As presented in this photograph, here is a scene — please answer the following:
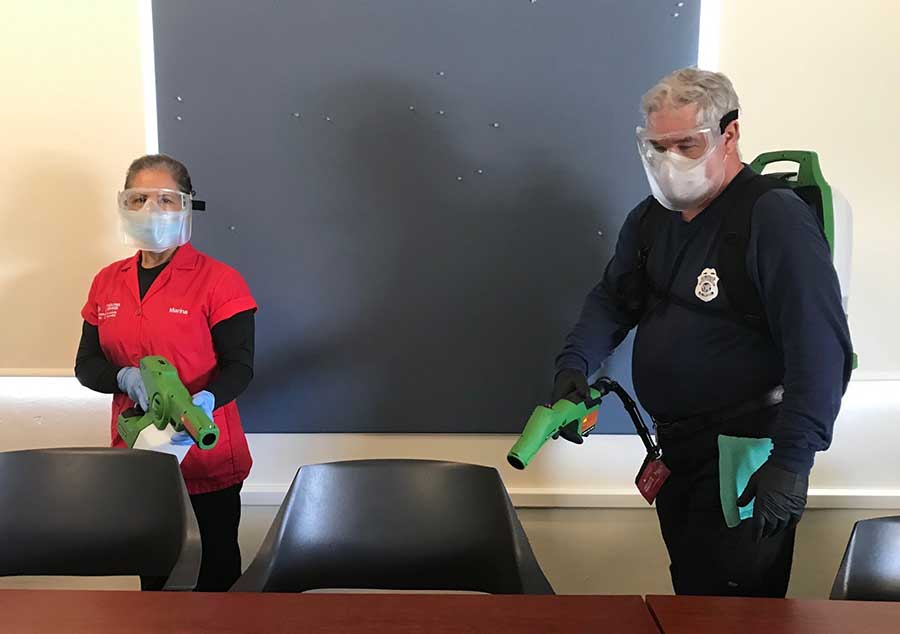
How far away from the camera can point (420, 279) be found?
2074mm

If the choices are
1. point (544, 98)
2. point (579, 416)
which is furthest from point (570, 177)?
point (579, 416)

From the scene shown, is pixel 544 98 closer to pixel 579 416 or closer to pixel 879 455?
pixel 579 416

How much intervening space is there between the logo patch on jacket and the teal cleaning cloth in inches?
10.8

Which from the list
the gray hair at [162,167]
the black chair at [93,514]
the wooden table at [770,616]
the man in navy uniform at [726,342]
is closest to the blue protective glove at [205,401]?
the black chair at [93,514]

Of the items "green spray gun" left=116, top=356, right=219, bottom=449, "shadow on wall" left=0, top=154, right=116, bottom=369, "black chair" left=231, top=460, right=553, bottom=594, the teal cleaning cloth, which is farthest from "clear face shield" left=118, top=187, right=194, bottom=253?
the teal cleaning cloth

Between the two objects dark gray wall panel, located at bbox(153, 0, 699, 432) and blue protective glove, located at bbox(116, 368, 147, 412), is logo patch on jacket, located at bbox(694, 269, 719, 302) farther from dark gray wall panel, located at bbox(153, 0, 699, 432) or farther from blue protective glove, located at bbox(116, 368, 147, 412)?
blue protective glove, located at bbox(116, 368, 147, 412)

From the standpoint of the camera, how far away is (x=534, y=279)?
2.07 metres

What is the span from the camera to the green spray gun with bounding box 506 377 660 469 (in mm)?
1470

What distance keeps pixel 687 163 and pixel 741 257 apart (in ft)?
0.71

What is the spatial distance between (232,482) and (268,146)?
94 centimetres

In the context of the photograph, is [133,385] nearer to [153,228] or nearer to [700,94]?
[153,228]

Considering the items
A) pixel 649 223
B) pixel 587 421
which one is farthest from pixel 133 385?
pixel 649 223

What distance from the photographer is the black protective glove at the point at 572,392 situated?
1.56 metres

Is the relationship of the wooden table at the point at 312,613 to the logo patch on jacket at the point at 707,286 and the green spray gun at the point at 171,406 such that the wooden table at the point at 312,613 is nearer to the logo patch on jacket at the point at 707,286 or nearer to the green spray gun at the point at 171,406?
the green spray gun at the point at 171,406
